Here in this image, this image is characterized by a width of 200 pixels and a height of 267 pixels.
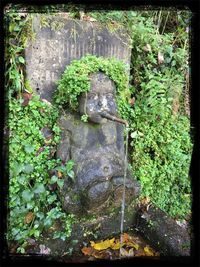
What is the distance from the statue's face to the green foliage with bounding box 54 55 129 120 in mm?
68

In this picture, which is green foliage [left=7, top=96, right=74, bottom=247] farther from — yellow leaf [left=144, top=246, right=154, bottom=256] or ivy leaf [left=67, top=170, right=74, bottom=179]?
yellow leaf [left=144, top=246, right=154, bottom=256]

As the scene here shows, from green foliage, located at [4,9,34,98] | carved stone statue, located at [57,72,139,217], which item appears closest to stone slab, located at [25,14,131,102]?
green foliage, located at [4,9,34,98]

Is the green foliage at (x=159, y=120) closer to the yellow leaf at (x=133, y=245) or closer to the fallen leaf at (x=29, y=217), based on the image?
the yellow leaf at (x=133, y=245)

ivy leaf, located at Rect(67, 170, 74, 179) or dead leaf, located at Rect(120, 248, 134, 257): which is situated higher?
ivy leaf, located at Rect(67, 170, 74, 179)

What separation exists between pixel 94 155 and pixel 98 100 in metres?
0.65

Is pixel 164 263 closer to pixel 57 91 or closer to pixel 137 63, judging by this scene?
pixel 57 91

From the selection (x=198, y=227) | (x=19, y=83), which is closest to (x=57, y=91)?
(x=19, y=83)

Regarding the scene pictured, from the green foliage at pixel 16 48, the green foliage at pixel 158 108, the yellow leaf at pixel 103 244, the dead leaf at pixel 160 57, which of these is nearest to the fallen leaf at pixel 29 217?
the yellow leaf at pixel 103 244

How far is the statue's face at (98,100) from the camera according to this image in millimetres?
3152

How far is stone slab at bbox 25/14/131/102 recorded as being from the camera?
3504 millimetres

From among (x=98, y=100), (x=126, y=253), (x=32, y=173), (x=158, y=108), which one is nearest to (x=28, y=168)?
(x=32, y=173)

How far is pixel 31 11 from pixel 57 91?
0.96 meters

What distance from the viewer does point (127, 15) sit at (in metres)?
4.03

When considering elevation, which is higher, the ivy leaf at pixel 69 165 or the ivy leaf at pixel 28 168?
the ivy leaf at pixel 69 165
